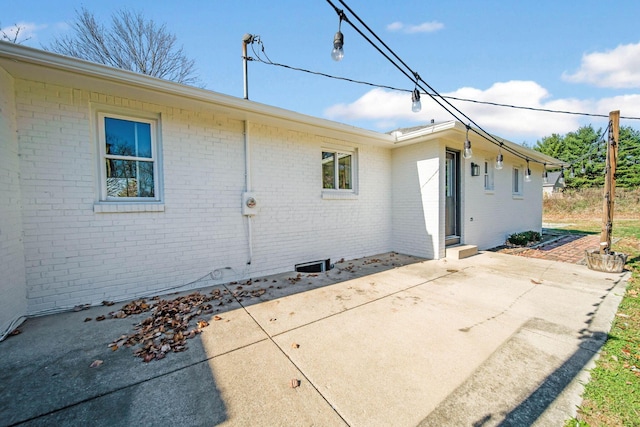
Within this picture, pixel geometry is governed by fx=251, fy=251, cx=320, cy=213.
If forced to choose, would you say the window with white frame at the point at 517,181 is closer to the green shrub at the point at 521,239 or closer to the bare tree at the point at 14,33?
the green shrub at the point at 521,239

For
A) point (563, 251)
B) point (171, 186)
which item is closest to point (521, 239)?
point (563, 251)

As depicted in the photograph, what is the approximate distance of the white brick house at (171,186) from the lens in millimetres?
3291

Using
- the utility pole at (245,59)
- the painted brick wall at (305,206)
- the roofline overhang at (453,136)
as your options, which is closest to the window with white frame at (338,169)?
the painted brick wall at (305,206)

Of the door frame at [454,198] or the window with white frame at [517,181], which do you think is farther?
the window with white frame at [517,181]

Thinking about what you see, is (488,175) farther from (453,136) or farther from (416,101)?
(416,101)

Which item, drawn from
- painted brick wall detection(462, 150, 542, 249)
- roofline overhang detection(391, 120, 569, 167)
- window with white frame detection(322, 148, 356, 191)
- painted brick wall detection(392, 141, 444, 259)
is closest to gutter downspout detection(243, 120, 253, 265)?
window with white frame detection(322, 148, 356, 191)

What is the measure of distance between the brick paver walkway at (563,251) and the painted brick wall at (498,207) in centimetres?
105

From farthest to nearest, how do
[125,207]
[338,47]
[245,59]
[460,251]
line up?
1. [460,251]
2. [245,59]
3. [125,207]
4. [338,47]

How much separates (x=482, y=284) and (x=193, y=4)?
697cm

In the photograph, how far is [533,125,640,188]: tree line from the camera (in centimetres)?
2442

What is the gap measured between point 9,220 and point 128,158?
1.53 meters

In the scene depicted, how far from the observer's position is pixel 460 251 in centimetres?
644

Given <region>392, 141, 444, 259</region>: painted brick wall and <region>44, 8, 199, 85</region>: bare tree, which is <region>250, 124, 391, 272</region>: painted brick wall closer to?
<region>392, 141, 444, 259</region>: painted brick wall

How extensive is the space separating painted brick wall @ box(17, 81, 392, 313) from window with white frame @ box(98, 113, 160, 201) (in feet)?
0.53
